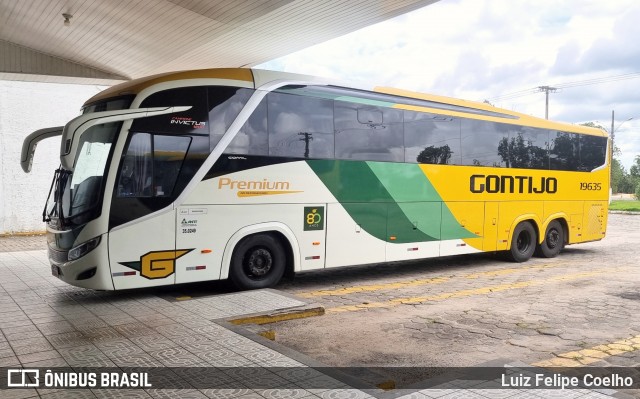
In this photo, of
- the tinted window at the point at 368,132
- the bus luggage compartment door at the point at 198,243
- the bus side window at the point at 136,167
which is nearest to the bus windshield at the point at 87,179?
the bus side window at the point at 136,167

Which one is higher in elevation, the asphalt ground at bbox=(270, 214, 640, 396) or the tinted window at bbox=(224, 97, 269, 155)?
the tinted window at bbox=(224, 97, 269, 155)

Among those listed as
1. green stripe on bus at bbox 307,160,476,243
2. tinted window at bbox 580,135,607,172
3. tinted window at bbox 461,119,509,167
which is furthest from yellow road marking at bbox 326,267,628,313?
tinted window at bbox 580,135,607,172

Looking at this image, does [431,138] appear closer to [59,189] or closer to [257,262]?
[257,262]

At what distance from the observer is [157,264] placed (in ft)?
25.6

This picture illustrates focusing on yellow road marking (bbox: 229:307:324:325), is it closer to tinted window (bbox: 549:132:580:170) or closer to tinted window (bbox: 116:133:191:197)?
tinted window (bbox: 116:133:191:197)

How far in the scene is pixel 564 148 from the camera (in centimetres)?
1430

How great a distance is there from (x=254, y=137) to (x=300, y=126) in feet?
3.14

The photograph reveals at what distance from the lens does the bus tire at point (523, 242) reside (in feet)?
43.3

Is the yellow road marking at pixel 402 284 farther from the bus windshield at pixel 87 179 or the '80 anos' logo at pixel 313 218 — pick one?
the bus windshield at pixel 87 179

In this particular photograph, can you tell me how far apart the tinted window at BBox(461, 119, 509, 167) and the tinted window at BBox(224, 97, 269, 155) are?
5.16 metres

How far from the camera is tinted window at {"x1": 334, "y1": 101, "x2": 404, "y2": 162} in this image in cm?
977

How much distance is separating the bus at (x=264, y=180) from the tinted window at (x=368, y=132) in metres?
→ 0.03

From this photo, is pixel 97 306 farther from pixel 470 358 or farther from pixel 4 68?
pixel 4 68

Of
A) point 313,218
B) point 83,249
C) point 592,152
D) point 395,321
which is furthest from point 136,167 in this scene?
point 592,152
